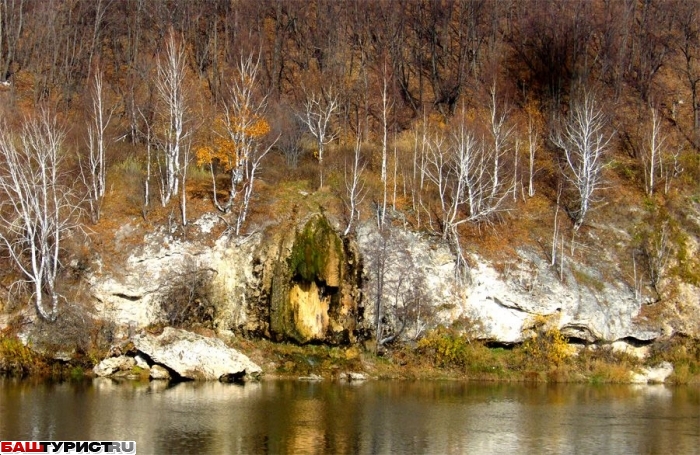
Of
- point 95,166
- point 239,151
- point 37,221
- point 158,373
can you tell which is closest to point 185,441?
point 158,373

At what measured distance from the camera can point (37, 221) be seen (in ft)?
153

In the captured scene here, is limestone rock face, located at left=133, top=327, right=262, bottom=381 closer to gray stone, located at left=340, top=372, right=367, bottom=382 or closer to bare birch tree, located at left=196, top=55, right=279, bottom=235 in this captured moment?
gray stone, located at left=340, top=372, right=367, bottom=382

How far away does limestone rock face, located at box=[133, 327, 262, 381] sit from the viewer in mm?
42219

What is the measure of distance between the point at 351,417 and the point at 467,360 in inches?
591

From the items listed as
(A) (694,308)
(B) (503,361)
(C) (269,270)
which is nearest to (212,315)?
(C) (269,270)

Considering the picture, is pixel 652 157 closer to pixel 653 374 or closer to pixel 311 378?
pixel 653 374

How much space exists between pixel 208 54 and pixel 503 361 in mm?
43706

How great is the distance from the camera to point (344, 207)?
174 ft

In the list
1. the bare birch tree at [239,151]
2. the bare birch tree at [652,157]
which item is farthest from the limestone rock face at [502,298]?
the bare birch tree at [652,157]

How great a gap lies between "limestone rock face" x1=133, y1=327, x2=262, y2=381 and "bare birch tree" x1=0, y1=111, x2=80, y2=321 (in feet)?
20.9

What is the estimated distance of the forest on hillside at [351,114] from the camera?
51.8 m

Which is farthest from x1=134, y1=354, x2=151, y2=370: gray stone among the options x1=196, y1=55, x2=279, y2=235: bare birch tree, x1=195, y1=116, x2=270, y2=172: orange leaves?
x1=195, y1=116, x2=270, y2=172: orange leaves

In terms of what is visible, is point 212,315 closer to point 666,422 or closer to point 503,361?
point 503,361

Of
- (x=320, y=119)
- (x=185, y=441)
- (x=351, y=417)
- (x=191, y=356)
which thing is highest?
(x=320, y=119)
